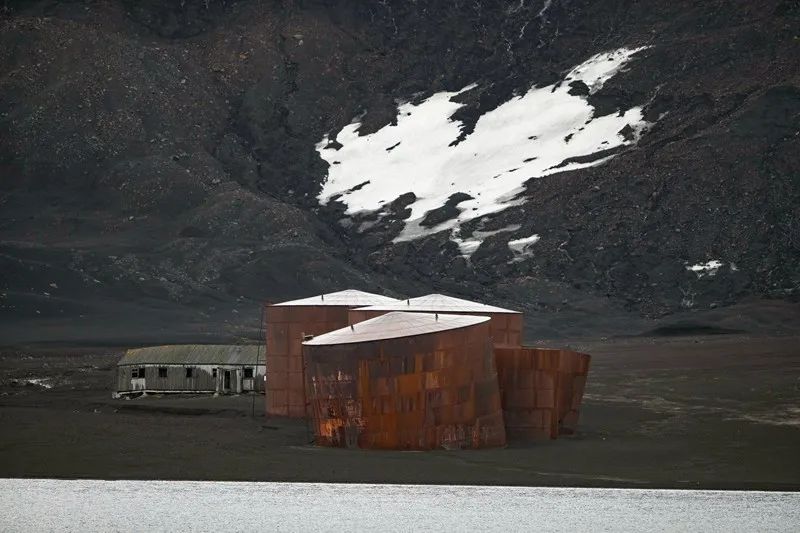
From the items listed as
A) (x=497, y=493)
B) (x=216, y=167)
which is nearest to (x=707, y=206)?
(x=216, y=167)

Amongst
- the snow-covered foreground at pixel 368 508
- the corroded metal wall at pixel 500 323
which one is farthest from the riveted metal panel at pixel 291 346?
the snow-covered foreground at pixel 368 508

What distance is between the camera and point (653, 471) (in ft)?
156

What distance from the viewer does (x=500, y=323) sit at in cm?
5909

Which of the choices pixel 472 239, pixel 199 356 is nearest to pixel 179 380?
pixel 199 356

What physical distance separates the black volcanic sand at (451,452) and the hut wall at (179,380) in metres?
0.99

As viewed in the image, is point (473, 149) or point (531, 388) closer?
point (531, 388)

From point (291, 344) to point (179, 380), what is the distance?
10850mm

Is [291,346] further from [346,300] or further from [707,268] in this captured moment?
[707,268]

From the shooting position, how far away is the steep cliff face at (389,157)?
127 m

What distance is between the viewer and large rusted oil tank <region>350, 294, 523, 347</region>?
5844 centimetres

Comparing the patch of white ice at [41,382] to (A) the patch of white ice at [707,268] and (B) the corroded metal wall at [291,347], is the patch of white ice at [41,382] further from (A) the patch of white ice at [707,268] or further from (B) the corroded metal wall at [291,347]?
(A) the patch of white ice at [707,268]

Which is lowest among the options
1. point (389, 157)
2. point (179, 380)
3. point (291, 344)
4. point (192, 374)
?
point (179, 380)

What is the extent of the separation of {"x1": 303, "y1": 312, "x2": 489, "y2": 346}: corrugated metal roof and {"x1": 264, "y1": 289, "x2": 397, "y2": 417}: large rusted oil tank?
31.7ft

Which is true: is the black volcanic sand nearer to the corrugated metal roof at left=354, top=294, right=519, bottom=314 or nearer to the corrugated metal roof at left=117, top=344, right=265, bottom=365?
the corrugated metal roof at left=117, top=344, right=265, bottom=365
